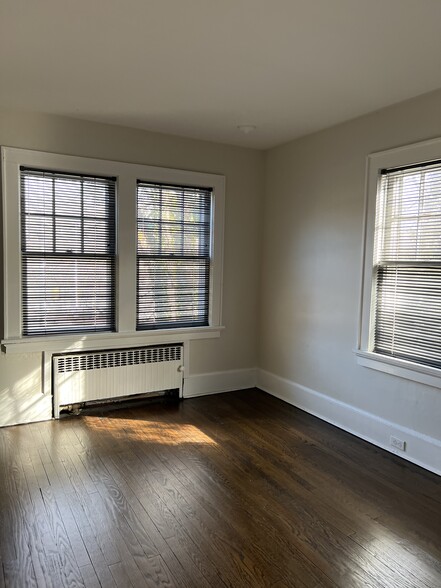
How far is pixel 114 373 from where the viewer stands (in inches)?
163

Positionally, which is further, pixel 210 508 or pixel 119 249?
pixel 119 249

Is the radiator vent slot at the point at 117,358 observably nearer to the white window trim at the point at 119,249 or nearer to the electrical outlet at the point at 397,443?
the white window trim at the point at 119,249

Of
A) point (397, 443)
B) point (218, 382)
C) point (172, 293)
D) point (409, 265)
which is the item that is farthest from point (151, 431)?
point (409, 265)

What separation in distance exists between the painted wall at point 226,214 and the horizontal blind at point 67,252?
28 cm

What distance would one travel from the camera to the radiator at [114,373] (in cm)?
393

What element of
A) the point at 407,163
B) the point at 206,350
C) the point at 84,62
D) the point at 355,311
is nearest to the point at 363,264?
the point at 355,311

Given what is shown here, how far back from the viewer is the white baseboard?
122 inches

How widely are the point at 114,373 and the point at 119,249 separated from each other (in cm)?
116

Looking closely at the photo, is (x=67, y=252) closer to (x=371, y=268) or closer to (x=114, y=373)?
(x=114, y=373)

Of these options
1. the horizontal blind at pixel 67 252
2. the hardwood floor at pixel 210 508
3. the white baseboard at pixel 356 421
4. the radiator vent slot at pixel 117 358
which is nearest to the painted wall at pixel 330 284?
the white baseboard at pixel 356 421

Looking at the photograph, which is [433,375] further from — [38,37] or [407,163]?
[38,37]

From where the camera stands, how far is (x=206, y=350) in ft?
15.2

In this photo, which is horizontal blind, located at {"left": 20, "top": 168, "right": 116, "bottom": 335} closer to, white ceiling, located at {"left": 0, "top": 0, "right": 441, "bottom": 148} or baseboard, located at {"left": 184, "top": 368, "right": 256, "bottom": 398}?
white ceiling, located at {"left": 0, "top": 0, "right": 441, "bottom": 148}

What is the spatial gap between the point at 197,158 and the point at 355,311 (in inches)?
83.8
